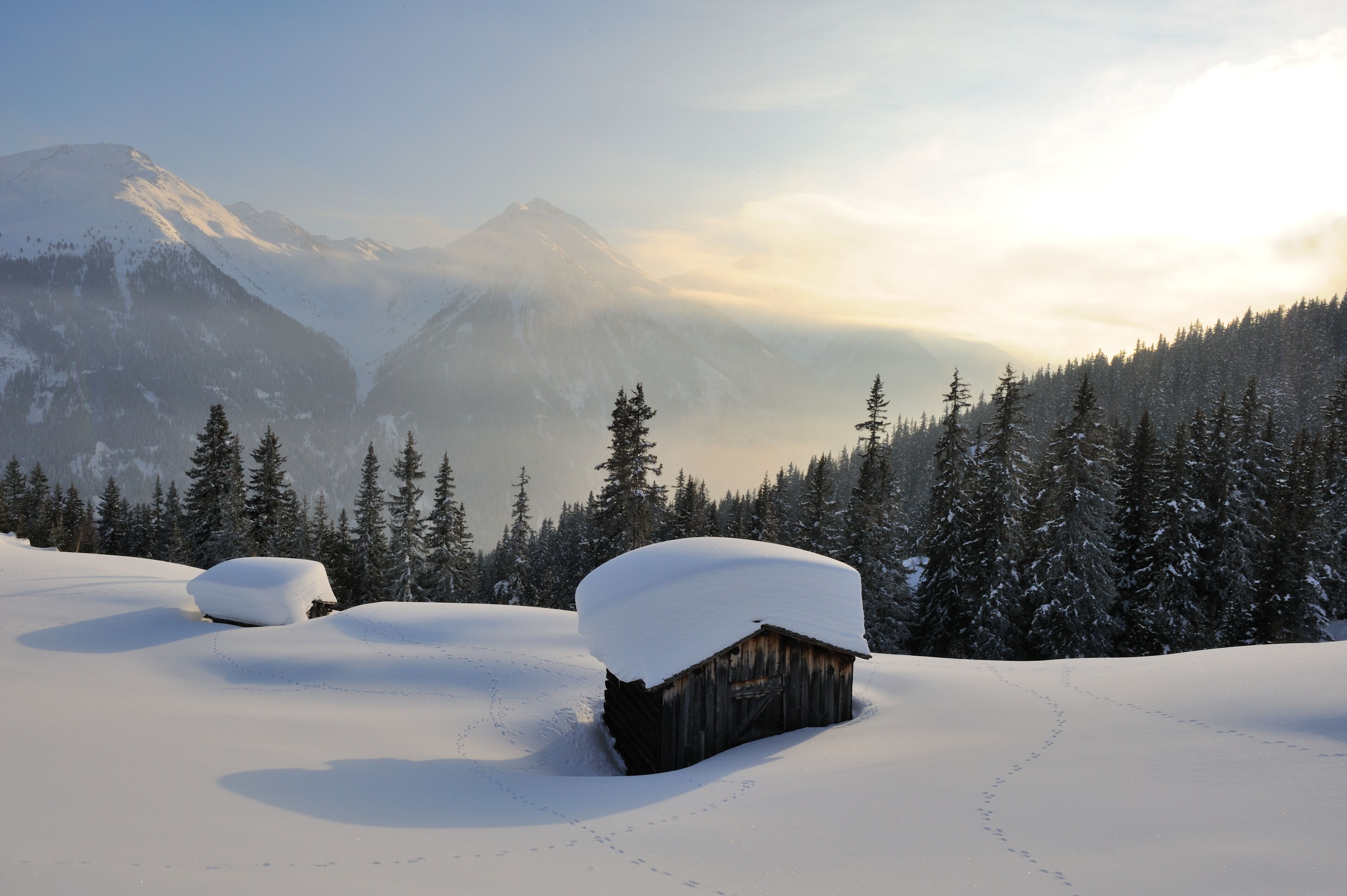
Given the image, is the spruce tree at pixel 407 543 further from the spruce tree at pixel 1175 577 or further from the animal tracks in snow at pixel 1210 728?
the spruce tree at pixel 1175 577

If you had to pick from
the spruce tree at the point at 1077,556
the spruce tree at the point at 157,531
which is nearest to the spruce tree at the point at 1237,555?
the spruce tree at the point at 1077,556

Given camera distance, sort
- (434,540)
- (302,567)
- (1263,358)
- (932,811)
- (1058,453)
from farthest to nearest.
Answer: (1263,358) → (434,540) → (1058,453) → (302,567) → (932,811)

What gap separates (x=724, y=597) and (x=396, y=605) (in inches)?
612

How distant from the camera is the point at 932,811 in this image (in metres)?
8.29

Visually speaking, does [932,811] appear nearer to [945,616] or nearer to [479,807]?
[479,807]

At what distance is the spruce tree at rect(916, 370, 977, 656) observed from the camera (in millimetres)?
34062

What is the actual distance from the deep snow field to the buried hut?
62 centimetres

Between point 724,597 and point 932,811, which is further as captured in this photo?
point 724,597

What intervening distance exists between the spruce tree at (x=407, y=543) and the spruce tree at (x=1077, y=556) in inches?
1414

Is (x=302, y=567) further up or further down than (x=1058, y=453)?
further down

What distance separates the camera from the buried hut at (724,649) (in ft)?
44.0

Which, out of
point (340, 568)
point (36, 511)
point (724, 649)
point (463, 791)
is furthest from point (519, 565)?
point (36, 511)

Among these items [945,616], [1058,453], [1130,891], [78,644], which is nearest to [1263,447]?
[1058,453]

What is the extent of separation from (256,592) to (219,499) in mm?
26882
